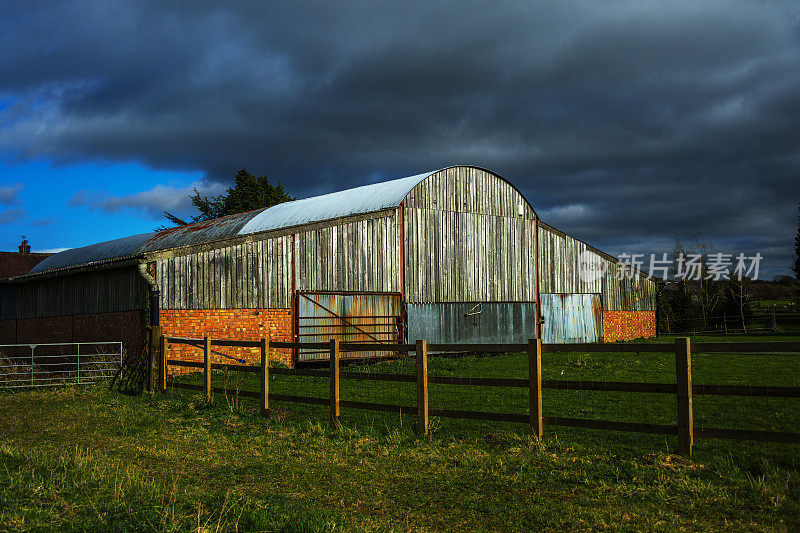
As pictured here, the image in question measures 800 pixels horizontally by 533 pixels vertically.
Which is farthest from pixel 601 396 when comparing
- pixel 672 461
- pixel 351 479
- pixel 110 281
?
pixel 110 281

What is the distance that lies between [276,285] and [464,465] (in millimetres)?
13283

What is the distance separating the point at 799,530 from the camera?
16.5ft

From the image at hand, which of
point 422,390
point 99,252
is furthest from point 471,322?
point 99,252

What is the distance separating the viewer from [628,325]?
31625 millimetres

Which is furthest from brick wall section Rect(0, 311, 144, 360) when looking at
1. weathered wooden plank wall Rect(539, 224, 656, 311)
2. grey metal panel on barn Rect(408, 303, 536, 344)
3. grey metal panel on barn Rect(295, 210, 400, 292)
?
weathered wooden plank wall Rect(539, 224, 656, 311)

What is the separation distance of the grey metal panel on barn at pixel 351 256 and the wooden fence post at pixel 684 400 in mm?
14329

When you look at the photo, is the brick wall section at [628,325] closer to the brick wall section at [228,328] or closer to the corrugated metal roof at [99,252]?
the brick wall section at [228,328]

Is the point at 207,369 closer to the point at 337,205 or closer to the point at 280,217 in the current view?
the point at 337,205

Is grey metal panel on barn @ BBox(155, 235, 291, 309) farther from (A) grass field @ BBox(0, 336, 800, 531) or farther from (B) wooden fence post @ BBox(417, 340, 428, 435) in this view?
(B) wooden fence post @ BBox(417, 340, 428, 435)

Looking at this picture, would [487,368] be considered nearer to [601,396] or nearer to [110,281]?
[601,396]

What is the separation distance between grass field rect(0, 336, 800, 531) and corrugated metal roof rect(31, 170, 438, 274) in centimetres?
1300

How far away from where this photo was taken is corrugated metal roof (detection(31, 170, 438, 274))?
24.5 m

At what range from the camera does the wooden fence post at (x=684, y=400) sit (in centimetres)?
724

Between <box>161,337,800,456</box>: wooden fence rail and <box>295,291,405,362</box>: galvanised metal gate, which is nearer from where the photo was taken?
<box>161,337,800,456</box>: wooden fence rail
